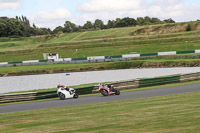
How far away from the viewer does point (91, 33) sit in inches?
4751

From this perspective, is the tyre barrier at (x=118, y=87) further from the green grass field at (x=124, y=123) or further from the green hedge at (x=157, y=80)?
the green grass field at (x=124, y=123)

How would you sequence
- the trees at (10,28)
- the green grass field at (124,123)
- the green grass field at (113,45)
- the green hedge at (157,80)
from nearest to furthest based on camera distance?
the green grass field at (124,123) < the green hedge at (157,80) < the green grass field at (113,45) < the trees at (10,28)

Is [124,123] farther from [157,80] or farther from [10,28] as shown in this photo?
[10,28]

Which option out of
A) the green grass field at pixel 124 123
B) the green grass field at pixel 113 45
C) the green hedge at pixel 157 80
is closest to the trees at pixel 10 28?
the green grass field at pixel 113 45

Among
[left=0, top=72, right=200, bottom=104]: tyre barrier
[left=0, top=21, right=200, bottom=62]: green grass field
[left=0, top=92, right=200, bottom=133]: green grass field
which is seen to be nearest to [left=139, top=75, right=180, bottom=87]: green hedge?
[left=0, top=72, right=200, bottom=104]: tyre barrier

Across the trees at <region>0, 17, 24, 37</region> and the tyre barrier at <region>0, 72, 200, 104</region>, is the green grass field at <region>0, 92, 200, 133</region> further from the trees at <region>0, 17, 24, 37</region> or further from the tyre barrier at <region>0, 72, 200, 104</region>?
the trees at <region>0, 17, 24, 37</region>

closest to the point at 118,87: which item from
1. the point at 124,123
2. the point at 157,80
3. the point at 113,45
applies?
the point at 157,80

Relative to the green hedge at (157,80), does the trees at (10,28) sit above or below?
above

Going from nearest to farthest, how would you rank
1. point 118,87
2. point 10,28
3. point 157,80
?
point 118,87 < point 157,80 < point 10,28

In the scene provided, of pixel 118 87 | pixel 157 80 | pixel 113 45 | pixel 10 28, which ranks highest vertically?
pixel 10 28

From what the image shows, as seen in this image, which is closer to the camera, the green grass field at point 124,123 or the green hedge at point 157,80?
the green grass field at point 124,123

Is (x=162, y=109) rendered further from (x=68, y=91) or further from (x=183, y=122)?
(x=68, y=91)

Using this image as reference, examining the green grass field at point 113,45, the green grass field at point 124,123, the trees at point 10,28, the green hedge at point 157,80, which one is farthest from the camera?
the trees at point 10,28

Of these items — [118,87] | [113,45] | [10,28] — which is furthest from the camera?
[10,28]
